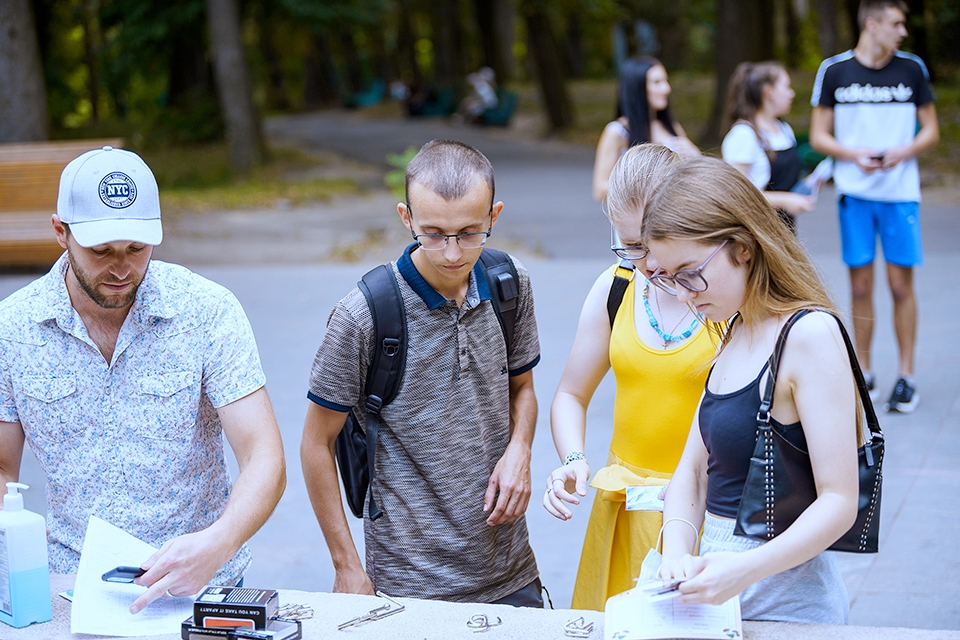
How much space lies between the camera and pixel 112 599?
2.30m

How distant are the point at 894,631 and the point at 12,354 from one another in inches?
86.3

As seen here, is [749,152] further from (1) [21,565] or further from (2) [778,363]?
(1) [21,565]

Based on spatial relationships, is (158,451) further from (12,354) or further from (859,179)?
(859,179)

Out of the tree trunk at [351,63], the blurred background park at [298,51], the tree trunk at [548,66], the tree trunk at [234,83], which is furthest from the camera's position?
the tree trunk at [351,63]

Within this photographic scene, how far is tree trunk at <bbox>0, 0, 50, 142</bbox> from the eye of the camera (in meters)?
11.9

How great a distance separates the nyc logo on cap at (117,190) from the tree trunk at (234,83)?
1695cm

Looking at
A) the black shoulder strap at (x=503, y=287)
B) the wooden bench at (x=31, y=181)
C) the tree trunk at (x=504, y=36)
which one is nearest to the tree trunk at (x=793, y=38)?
the tree trunk at (x=504, y=36)

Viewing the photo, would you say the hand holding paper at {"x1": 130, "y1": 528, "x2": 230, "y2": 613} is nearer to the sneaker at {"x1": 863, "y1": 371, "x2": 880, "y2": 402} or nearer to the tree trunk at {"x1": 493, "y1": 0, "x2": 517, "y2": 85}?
the sneaker at {"x1": 863, "y1": 371, "x2": 880, "y2": 402}

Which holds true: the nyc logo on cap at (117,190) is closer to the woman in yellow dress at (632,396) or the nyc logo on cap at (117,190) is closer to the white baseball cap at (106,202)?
the white baseball cap at (106,202)

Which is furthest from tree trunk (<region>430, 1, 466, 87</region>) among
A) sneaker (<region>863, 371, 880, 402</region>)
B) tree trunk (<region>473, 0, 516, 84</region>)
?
sneaker (<region>863, 371, 880, 402</region>)

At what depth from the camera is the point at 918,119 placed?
6332mm

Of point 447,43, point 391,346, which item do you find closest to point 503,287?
point 391,346

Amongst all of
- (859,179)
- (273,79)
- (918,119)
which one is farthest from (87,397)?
(273,79)

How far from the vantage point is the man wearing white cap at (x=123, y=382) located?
2542 mm
